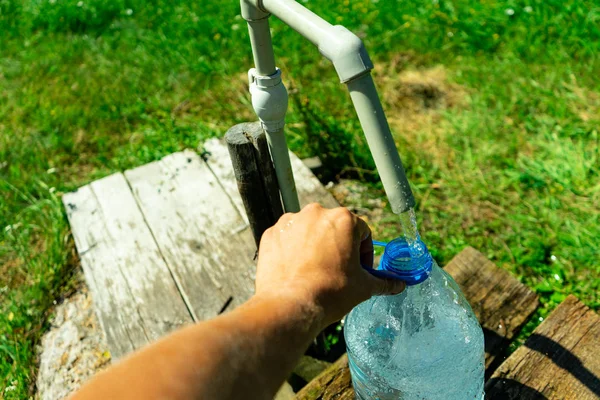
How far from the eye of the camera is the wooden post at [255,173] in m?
1.93

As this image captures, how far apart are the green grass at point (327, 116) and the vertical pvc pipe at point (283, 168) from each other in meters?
1.29

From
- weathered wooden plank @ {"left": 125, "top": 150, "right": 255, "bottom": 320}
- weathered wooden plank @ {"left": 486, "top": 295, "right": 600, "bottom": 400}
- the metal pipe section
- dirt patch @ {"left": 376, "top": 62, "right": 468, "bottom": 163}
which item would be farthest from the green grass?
the metal pipe section

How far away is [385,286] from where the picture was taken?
1442 mm

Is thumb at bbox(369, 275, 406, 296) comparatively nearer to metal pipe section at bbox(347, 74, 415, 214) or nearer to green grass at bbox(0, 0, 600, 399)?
Answer: metal pipe section at bbox(347, 74, 415, 214)

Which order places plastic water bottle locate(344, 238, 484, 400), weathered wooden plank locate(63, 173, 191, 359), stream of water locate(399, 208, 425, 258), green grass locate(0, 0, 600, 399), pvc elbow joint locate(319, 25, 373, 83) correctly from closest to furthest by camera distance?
pvc elbow joint locate(319, 25, 373, 83)
stream of water locate(399, 208, 425, 258)
plastic water bottle locate(344, 238, 484, 400)
weathered wooden plank locate(63, 173, 191, 359)
green grass locate(0, 0, 600, 399)

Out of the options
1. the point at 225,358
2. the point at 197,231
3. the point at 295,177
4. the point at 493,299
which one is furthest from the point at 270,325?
the point at 295,177

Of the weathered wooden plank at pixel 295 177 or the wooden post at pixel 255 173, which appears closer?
the wooden post at pixel 255 173

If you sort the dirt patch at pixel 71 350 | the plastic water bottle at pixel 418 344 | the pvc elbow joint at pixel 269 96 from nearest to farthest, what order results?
the pvc elbow joint at pixel 269 96 → the plastic water bottle at pixel 418 344 → the dirt patch at pixel 71 350

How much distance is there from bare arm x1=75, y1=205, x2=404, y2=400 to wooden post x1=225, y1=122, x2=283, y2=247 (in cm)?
56

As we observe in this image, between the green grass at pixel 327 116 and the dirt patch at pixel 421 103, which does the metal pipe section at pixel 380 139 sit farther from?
the dirt patch at pixel 421 103

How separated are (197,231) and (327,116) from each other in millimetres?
1507

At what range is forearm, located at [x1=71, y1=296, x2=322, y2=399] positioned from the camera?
95cm

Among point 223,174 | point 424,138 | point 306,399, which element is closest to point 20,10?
point 223,174

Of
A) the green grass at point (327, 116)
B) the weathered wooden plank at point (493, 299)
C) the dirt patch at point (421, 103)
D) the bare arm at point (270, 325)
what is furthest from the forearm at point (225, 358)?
the dirt patch at point (421, 103)
